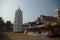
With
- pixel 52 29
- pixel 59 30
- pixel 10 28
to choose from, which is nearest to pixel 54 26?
pixel 52 29

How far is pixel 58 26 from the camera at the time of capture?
8.86 feet

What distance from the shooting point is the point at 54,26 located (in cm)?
292

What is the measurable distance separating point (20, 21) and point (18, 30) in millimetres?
444

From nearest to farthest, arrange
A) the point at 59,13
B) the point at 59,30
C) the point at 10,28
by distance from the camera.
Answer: the point at 59,30 → the point at 59,13 → the point at 10,28

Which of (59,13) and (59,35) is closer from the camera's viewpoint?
(59,35)

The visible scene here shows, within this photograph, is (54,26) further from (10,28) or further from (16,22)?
(10,28)

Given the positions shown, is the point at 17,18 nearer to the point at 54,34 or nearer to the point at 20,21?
the point at 20,21

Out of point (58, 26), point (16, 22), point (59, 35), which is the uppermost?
point (16, 22)

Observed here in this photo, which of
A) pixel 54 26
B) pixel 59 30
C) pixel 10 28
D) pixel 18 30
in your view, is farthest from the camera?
pixel 10 28

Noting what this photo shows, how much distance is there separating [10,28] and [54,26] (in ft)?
15.0

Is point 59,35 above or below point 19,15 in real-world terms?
below

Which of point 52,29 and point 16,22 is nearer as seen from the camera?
point 52,29

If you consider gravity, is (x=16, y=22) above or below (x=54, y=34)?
above

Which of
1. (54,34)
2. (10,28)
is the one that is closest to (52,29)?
(54,34)
